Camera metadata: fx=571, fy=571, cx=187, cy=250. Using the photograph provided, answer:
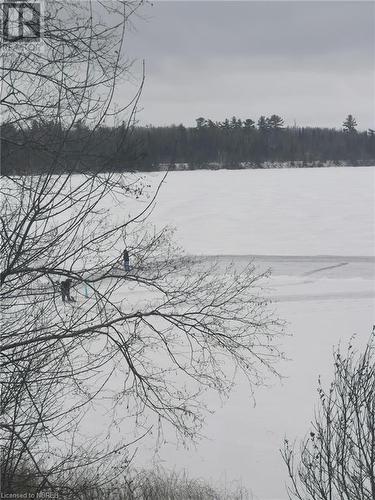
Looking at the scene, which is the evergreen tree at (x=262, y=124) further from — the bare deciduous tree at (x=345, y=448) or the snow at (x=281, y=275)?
the bare deciduous tree at (x=345, y=448)

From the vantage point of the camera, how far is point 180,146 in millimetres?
7965

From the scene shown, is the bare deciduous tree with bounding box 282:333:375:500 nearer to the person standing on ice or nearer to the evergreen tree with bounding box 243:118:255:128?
the person standing on ice

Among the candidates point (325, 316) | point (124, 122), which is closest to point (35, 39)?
point (124, 122)

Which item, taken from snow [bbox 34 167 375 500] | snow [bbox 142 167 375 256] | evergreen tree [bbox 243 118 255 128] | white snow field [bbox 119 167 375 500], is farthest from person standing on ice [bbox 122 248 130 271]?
evergreen tree [bbox 243 118 255 128]

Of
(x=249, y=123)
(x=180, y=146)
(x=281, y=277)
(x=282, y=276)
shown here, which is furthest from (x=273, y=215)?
(x=249, y=123)

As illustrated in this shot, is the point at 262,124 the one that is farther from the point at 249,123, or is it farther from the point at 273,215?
the point at 273,215

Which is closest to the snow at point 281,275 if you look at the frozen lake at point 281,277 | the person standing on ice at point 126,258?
the frozen lake at point 281,277

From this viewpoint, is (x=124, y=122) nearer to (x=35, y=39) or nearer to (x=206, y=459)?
(x=35, y=39)

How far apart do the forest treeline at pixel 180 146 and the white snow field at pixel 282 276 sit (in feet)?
3.94

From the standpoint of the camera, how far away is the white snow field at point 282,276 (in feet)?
31.0

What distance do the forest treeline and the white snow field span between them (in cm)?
120

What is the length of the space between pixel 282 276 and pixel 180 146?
1381 centimetres

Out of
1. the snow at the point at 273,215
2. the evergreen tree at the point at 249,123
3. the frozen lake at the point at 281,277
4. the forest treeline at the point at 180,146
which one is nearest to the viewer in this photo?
the forest treeline at the point at 180,146

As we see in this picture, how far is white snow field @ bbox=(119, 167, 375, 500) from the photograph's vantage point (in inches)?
372
